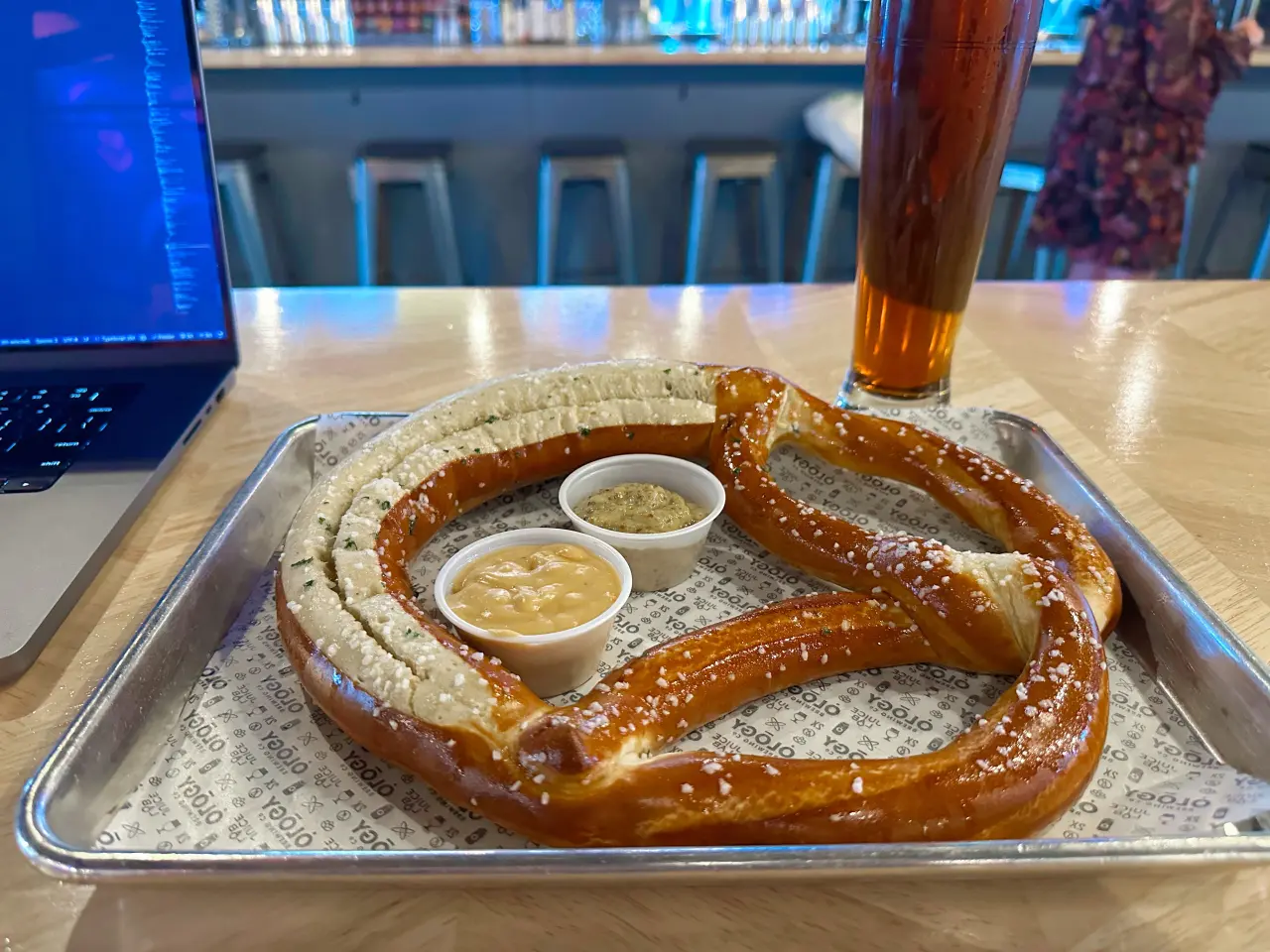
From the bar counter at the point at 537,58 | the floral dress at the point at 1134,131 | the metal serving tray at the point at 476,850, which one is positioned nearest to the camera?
the metal serving tray at the point at 476,850

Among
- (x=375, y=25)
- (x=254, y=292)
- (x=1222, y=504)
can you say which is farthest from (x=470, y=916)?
(x=375, y=25)

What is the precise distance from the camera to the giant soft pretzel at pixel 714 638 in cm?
64

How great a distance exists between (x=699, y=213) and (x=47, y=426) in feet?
10.5

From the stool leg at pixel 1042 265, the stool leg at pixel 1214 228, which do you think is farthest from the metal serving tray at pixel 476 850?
the stool leg at pixel 1214 228

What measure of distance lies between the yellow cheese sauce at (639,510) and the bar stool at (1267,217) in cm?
426

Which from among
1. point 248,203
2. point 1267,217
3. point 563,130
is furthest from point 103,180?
point 1267,217

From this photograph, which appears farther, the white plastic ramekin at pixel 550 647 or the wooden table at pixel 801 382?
the white plastic ramekin at pixel 550 647

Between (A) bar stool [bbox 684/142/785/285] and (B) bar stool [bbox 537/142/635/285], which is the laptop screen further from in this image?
(A) bar stool [bbox 684/142/785/285]

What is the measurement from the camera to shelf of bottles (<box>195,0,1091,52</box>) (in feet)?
13.6

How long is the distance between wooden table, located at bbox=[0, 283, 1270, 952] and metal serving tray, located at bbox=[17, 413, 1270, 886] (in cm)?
4

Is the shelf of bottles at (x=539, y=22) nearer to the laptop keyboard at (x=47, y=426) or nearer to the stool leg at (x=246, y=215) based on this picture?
the stool leg at (x=246, y=215)

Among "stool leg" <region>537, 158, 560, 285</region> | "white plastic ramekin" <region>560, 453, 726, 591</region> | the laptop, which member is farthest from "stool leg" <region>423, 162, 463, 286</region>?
"white plastic ramekin" <region>560, 453, 726, 591</region>

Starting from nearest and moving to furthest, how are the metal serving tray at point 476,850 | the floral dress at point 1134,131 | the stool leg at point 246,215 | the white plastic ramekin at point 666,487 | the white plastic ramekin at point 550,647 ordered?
the metal serving tray at point 476,850
the white plastic ramekin at point 550,647
the white plastic ramekin at point 666,487
the floral dress at point 1134,131
the stool leg at point 246,215

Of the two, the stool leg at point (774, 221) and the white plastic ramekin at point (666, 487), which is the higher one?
the white plastic ramekin at point (666, 487)
